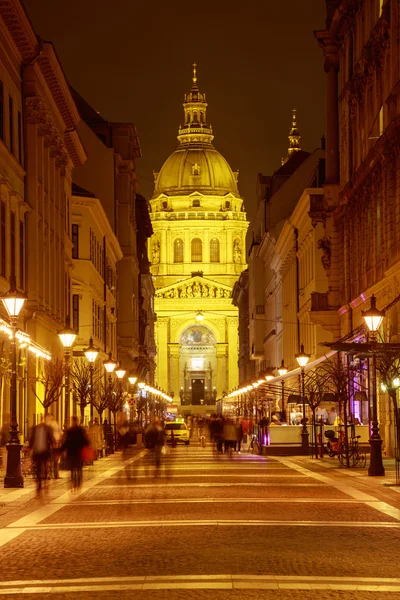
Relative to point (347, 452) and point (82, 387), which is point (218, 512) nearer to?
point (347, 452)

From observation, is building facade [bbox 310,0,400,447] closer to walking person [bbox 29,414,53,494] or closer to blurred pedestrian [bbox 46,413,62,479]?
blurred pedestrian [bbox 46,413,62,479]

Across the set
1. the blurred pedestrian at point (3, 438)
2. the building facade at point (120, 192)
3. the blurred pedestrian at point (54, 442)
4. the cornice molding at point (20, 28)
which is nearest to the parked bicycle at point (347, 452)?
the blurred pedestrian at point (54, 442)

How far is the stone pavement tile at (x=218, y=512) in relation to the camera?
20.9m

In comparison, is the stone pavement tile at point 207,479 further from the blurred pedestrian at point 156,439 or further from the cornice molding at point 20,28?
the cornice molding at point 20,28

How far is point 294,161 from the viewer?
111312 mm

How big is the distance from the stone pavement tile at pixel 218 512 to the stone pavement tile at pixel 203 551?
66.1 inches

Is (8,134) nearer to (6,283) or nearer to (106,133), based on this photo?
(6,283)

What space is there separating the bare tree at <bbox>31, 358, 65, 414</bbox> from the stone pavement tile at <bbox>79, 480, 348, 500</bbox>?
10.3m

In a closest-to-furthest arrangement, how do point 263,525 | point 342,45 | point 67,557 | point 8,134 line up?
point 67,557
point 263,525
point 8,134
point 342,45

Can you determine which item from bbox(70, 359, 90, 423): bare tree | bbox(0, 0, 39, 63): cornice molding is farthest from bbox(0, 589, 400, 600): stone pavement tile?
bbox(70, 359, 90, 423): bare tree

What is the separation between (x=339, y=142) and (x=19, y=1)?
22.6m

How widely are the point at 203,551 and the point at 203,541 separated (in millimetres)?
1112

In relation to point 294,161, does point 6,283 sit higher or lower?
lower

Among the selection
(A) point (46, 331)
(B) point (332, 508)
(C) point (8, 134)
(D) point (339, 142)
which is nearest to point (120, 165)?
(D) point (339, 142)
